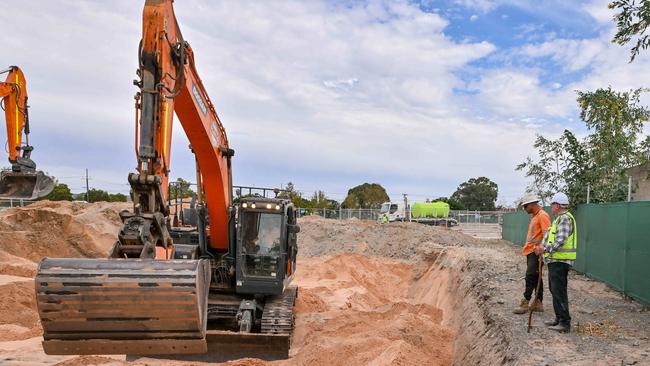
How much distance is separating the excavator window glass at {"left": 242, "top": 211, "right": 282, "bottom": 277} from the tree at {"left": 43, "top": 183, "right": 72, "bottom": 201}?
36.2 metres

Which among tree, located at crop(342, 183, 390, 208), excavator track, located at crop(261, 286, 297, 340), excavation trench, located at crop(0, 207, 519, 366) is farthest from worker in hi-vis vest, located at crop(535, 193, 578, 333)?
tree, located at crop(342, 183, 390, 208)

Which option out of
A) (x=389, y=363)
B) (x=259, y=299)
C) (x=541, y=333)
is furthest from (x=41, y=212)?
(x=541, y=333)

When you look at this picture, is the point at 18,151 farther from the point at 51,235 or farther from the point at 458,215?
the point at 458,215

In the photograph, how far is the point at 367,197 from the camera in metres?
64.4

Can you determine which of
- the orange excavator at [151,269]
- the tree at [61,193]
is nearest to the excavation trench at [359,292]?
the orange excavator at [151,269]

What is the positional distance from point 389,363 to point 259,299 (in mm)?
3665

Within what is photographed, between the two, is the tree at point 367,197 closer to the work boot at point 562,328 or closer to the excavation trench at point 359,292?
the excavation trench at point 359,292

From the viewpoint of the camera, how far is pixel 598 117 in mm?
14492

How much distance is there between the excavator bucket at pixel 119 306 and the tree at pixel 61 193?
40161mm

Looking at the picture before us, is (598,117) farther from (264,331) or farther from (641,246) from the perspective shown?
(264,331)

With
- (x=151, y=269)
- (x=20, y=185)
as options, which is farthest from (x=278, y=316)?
(x=20, y=185)

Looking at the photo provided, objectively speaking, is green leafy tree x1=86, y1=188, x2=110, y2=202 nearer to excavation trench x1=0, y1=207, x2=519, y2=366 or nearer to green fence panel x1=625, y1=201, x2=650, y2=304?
excavation trench x1=0, y1=207, x2=519, y2=366

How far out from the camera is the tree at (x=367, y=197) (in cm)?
6144

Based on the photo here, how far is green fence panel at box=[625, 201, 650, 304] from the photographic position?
27.8ft
